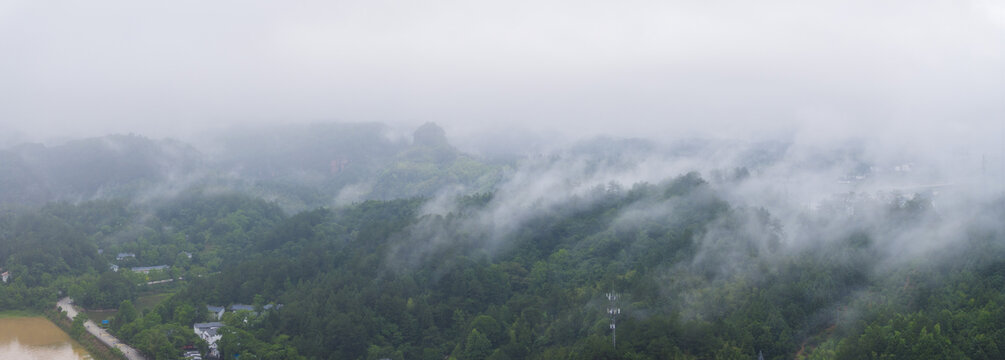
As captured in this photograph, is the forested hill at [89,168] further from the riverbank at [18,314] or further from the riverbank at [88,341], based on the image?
the riverbank at [88,341]

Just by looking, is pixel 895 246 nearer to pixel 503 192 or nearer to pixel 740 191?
pixel 740 191

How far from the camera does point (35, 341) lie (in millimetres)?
50156

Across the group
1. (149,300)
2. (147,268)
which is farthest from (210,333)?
(147,268)

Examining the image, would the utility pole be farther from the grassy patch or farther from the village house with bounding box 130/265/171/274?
the village house with bounding box 130/265/171/274

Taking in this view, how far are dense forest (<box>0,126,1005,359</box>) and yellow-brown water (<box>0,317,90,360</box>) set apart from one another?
2658 millimetres

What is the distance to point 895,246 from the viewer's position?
128ft

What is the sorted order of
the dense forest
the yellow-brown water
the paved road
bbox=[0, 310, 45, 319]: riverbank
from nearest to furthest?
the dense forest < the paved road < the yellow-brown water < bbox=[0, 310, 45, 319]: riverbank

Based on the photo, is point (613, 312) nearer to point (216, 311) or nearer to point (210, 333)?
point (210, 333)

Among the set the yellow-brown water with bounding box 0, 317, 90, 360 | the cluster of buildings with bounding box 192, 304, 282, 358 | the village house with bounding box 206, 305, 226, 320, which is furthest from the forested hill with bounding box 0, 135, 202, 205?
the cluster of buildings with bounding box 192, 304, 282, 358

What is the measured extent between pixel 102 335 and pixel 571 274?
3038cm

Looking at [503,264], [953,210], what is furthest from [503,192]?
[953,210]

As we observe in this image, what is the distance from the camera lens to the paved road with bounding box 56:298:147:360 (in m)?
45.7

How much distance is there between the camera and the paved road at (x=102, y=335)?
4566cm

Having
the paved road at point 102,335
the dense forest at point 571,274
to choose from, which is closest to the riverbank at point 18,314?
the dense forest at point 571,274
